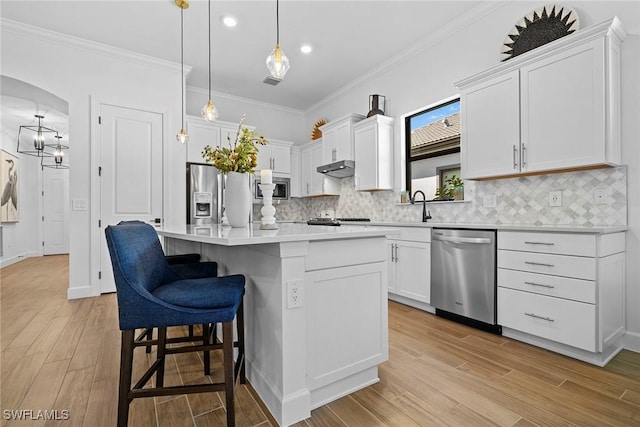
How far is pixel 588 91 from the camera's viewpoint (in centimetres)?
209

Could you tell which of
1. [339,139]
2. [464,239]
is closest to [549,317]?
[464,239]

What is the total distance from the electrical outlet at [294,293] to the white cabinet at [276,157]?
4.20 metres

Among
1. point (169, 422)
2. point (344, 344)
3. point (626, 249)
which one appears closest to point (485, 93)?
point (626, 249)

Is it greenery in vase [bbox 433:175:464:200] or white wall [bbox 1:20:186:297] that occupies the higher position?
white wall [bbox 1:20:186:297]

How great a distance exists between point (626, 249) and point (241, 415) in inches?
110

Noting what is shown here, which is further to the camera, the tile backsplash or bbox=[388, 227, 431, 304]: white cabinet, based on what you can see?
bbox=[388, 227, 431, 304]: white cabinet

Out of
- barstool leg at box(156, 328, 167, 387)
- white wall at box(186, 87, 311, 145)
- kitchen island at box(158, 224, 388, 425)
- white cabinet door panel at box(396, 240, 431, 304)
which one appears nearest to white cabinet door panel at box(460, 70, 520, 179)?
white cabinet door panel at box(396, 240, 431, 304)

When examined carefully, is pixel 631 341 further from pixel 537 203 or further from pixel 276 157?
pixel 276 157

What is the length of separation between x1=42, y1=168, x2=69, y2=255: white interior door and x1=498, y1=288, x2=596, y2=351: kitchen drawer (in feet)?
32.2

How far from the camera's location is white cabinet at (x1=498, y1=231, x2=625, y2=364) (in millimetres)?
1916

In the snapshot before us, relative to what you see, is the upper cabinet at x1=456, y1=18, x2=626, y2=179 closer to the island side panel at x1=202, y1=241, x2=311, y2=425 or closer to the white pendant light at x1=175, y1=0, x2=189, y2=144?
the island side panel at x1=202, y1=241, x2=311, y2=425

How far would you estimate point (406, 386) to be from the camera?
1.72m

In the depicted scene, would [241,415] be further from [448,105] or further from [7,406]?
[448,105]

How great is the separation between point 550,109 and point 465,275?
57.3 inches
